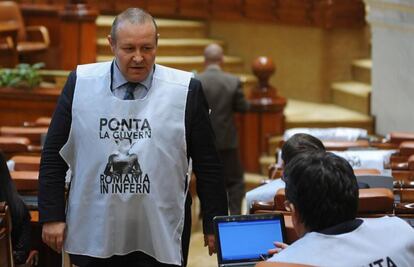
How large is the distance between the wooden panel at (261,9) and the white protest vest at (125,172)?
22.6 feet

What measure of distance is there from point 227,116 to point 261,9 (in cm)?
289

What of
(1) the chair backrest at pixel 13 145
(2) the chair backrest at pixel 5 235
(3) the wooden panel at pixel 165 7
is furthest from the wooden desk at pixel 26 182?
(3) the wooden panel at pixel 165 7

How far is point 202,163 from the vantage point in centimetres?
331

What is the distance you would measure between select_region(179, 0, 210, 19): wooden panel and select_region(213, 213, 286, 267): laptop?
802 centimetres

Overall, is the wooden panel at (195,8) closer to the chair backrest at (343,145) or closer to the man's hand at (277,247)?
the chair backrest at (343,145)

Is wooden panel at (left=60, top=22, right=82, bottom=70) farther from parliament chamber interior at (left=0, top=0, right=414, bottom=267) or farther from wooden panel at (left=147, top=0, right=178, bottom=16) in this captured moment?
wooden panel at (left=147, top=0, right=178, bottom=16)

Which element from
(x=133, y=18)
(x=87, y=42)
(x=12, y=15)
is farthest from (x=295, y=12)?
(x=133, y=18)

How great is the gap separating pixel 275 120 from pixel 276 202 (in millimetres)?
4899

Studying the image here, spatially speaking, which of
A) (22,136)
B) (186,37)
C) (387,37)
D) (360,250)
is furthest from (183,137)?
(186,37)

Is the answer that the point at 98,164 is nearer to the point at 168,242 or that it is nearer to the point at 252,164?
the point at 168,242

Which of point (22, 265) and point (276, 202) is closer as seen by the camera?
point (276, 202)

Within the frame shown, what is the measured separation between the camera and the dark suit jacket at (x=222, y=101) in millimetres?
7461

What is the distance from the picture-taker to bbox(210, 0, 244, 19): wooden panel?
10.4 metres

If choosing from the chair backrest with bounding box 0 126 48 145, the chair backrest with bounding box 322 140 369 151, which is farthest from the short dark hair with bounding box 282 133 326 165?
the chair backrest with bounding box 0 126 48 145
